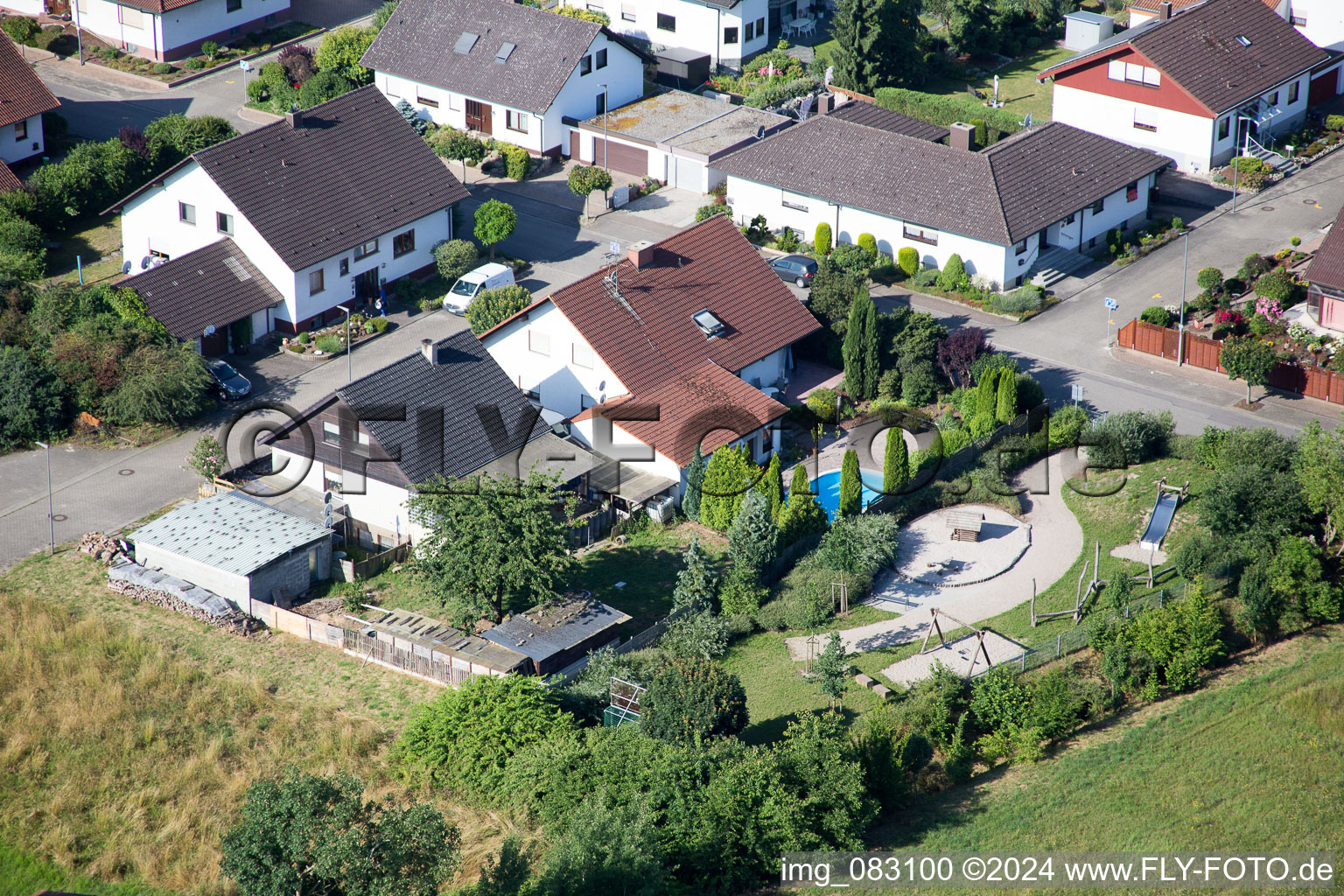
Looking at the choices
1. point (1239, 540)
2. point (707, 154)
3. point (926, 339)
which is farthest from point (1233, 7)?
point (1239, 540)

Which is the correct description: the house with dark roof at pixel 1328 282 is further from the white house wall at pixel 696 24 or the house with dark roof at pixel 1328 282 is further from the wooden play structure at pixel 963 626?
the white house wall at pixel 696 24

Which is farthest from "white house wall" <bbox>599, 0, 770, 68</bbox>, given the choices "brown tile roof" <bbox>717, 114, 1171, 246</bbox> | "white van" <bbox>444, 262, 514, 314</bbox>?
"white van" <bbox>444, 262, 514, 314</bbox>

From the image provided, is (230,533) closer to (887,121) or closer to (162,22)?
(887,121)

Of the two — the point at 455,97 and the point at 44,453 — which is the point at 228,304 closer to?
the point at 44,453

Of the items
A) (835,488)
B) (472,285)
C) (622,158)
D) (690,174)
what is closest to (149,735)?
(835,488)

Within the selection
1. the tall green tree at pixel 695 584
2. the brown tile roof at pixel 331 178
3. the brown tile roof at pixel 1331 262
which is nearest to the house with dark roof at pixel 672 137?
the brown tile roof at pixel 331 178
